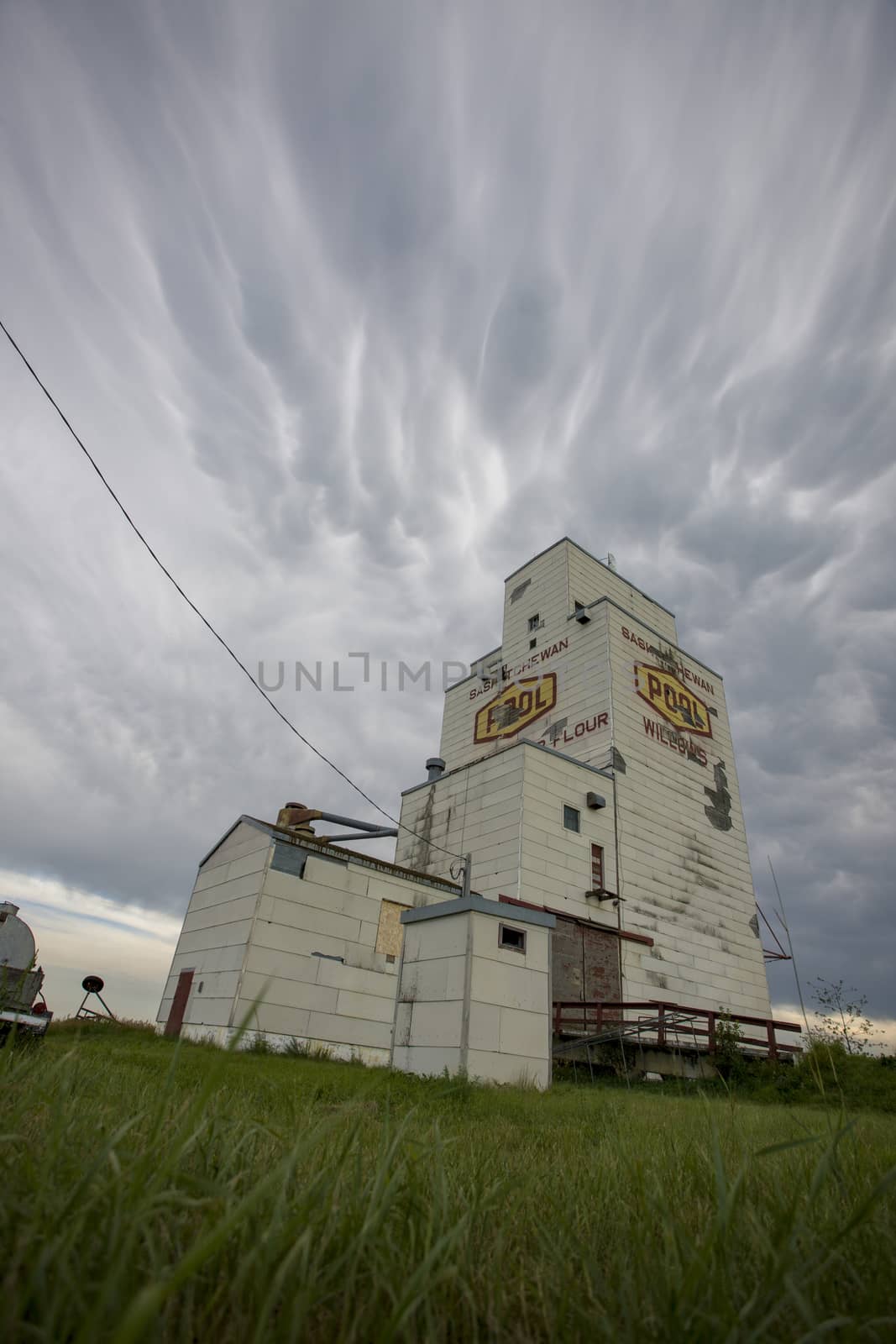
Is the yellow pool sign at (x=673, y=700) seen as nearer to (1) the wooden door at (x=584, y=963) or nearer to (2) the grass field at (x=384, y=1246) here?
(1) the wooden door at (x=584, y=963)

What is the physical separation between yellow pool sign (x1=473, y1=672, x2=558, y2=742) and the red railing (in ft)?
36.5

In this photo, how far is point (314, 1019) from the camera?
48.7ft

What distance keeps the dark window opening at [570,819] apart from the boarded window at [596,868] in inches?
33.9

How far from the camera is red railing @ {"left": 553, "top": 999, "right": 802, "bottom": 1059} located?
14234mm

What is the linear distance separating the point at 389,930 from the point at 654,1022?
21.1 feet

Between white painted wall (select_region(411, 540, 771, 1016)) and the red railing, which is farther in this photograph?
white painted wall (select_region(411, 540, 771, 1016))

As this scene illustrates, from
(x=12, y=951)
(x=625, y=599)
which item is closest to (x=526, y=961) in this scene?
(x=12, y=951)

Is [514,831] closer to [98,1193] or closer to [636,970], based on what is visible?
[636,970]

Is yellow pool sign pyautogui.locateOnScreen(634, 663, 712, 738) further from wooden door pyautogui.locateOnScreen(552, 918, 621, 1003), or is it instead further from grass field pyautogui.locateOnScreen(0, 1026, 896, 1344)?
grass field pyautogui.locateOnScreen(0, 1026, 896, 1344)

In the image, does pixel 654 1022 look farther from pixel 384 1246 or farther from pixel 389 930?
pixel 384 1246

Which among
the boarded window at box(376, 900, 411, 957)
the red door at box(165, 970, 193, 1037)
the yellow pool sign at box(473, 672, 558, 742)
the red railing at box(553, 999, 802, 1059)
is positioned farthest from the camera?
the yellow pool sign at box(473, 672, 558, 742)

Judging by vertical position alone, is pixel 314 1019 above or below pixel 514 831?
below

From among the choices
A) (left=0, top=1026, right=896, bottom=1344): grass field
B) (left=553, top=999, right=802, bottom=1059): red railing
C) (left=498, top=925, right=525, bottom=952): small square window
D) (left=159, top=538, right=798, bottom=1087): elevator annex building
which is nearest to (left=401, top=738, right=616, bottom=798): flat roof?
(left=159, top=538, right=798, bottom=1087): elevator annex building

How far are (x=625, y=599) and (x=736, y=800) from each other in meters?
9.50
